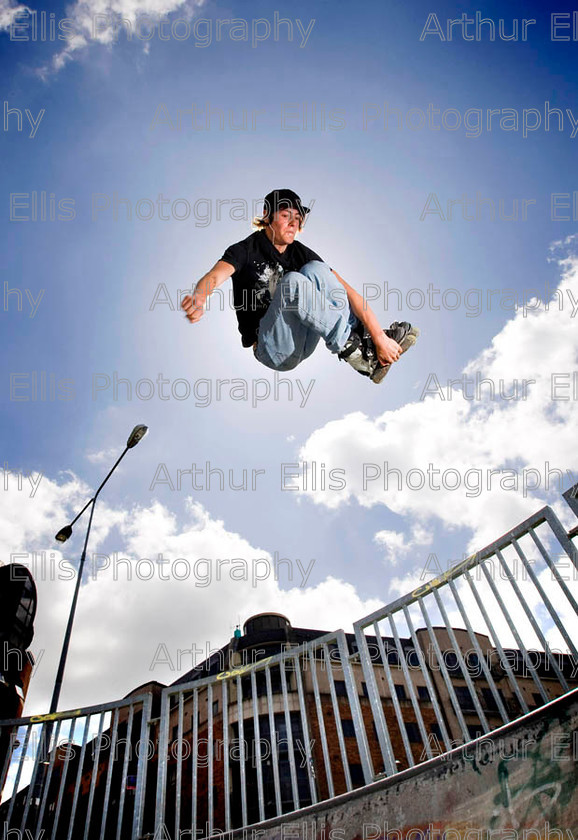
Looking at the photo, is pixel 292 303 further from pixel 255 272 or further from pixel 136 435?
pixel 136 435

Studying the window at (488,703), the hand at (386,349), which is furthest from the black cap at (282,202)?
the window at (488,703)

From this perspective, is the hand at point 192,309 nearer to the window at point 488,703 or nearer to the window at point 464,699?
the window at point 488,703

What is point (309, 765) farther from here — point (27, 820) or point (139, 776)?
point (27, 820)

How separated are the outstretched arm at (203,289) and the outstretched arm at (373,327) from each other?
4.21 feet

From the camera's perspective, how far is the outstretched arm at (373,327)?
16.2ft

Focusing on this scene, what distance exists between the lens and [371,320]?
4.91 metres

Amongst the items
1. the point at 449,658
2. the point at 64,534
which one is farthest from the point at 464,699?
the point at 64,534

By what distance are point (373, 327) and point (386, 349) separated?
276 millimetres

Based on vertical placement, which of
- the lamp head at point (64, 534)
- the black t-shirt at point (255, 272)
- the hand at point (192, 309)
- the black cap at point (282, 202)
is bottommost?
the hand at point (192, 309)

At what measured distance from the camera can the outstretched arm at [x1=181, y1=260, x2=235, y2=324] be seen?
4.10 meters

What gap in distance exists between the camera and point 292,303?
4707mm

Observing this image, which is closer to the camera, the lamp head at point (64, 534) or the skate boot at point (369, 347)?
the skate boot at point (369, 347)

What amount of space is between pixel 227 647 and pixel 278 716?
12.8 meters

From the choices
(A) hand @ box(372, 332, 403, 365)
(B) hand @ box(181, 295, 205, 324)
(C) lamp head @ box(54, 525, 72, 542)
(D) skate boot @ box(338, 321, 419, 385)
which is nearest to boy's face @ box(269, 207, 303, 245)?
(D) skate boot @ box(338, 321, 419, 385)
